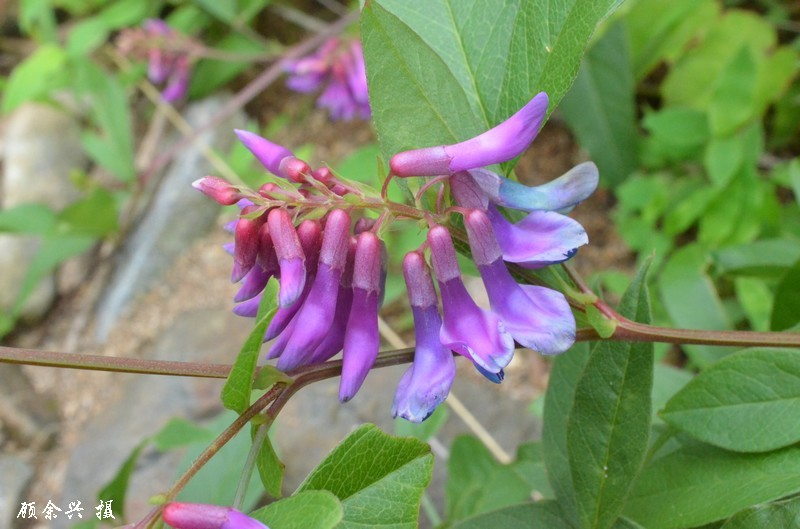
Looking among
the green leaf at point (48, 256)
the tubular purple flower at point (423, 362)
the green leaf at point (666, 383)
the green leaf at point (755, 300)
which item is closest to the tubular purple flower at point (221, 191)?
the tubular purple flower at point (423, 362)

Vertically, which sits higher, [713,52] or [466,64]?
[466,64]

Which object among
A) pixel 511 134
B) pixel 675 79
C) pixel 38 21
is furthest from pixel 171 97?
pixel 511 134

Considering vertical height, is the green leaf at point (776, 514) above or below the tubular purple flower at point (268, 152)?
below

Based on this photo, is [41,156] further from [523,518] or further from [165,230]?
[523,518]

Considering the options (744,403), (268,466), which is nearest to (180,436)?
(268,466)

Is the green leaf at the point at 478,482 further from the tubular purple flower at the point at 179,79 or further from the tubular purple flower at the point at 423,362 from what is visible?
the tubular purple flower at the point at 179,79

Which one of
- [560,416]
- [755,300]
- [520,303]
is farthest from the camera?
[755,300]
